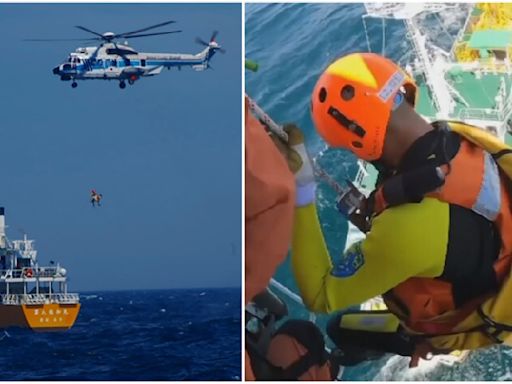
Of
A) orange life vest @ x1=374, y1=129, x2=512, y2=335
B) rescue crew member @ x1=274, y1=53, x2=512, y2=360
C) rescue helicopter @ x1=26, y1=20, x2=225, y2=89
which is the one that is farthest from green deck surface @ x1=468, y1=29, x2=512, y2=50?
rescue helicopter @ x1=26, y1=20, x2=225, y2=89

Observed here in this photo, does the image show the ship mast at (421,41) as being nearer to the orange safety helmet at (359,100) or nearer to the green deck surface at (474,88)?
the green deck surface at (474,88)

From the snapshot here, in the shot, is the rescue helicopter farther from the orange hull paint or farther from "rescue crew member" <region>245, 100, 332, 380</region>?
the orange hull paint

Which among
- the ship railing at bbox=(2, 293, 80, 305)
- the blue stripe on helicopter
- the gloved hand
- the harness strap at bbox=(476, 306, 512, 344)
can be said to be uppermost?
the blue stripe on helicopter

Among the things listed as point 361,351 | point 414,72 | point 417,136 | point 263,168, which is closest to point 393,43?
point 414,72

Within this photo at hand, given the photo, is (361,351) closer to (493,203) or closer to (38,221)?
(493,203)

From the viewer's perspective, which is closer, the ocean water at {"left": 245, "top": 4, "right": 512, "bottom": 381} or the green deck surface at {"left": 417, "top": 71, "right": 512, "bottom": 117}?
the ocean water at {"left": 245, "top": 4, "right": 512, "bottom": 381}

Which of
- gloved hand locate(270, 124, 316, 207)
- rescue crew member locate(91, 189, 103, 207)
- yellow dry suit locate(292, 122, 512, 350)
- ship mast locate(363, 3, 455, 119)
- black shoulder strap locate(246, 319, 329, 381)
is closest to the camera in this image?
yellow dry suit locate(292, 122, 512, 350)

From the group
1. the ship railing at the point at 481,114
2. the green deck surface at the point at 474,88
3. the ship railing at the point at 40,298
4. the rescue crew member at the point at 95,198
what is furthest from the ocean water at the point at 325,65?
the ship railing at the point at 40,298
